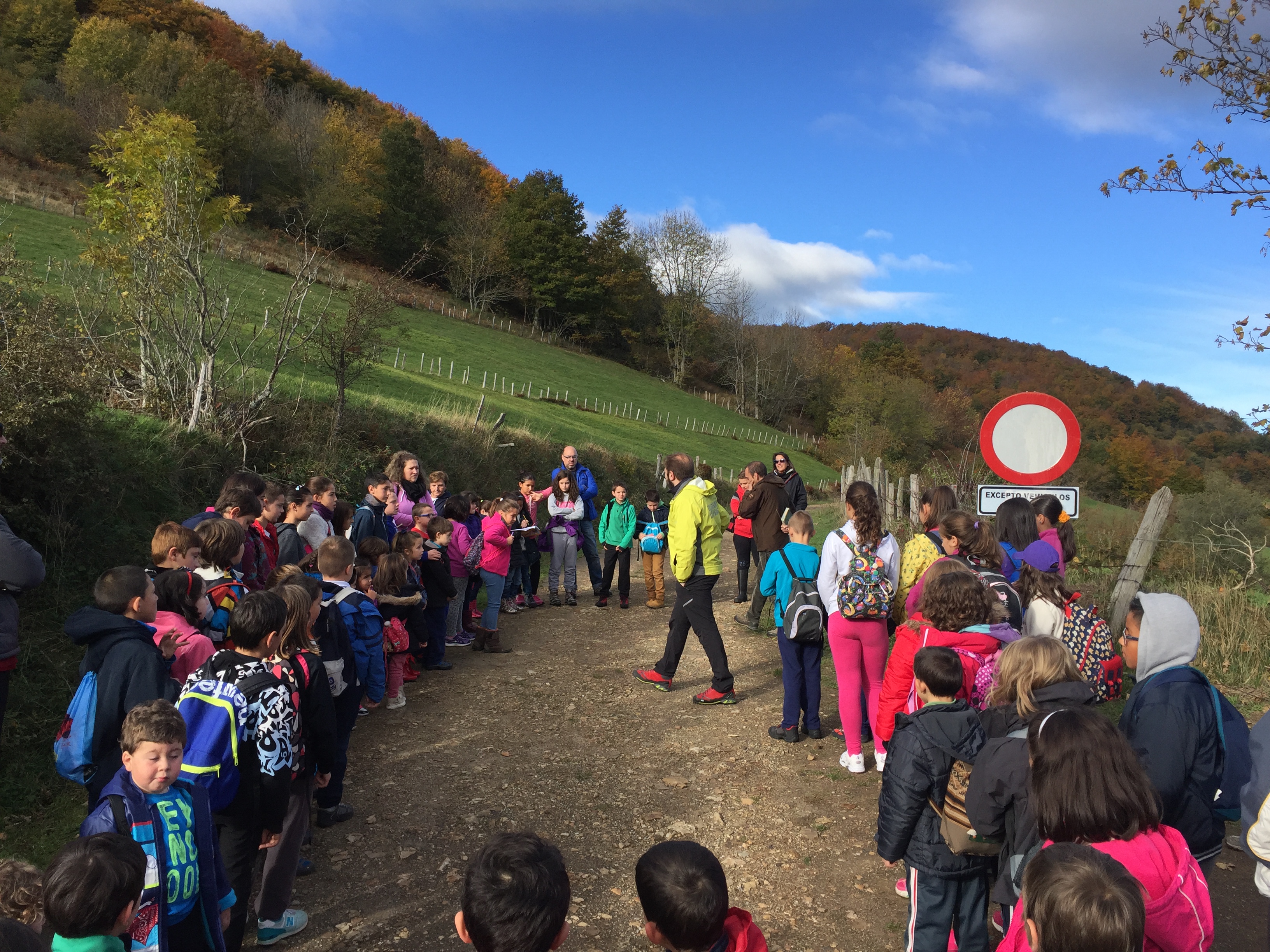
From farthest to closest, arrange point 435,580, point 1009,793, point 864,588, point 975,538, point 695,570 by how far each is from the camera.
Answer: point 435,580, point 695,570, point 864,588, point 975,538, point 1009,793

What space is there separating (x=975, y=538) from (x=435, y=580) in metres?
5.07

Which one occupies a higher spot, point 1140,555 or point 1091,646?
point 1140,555

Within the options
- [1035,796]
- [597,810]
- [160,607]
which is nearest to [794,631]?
[597,810]

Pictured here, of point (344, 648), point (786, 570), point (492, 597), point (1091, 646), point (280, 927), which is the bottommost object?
point (280, 927)

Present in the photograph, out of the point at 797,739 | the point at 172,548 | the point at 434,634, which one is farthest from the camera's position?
the point at 434,634

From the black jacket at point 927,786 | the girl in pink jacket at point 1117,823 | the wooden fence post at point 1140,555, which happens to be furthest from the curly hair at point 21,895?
the wooden fence post at point 1140,555

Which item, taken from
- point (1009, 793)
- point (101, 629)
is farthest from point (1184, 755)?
point (101, 629)

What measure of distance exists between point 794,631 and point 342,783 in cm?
332

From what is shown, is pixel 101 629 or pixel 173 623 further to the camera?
pixel 173 623

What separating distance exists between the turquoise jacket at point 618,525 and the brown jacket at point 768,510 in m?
1.61

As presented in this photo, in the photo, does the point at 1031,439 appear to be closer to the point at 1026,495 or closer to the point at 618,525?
the point at 1026,495

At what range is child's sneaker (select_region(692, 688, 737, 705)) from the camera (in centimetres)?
717

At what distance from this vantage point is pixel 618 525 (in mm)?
10812

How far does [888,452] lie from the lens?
4144cm
